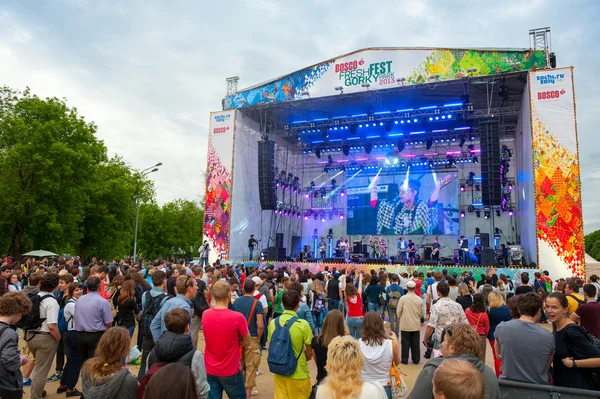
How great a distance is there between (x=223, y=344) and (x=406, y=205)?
848 inches

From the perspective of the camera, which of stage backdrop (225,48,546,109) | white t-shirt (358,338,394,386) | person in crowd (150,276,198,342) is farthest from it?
stage backdrop (225,48,546,109)

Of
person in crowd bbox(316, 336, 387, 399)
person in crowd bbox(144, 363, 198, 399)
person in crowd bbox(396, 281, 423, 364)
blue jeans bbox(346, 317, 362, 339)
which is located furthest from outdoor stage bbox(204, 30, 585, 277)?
person in crowd bbox(144, 363, 198, 399)

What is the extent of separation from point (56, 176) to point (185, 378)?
22.3 metres

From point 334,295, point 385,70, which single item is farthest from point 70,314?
point 385,70

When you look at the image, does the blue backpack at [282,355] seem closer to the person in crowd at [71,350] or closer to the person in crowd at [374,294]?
the person in crowd at [71,350]

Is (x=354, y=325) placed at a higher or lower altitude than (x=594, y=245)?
lower

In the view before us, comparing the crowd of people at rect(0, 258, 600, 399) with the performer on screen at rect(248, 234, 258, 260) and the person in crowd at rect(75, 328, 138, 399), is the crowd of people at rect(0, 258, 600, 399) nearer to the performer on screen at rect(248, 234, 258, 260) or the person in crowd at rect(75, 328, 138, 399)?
the person in crowd at rect(75, 328, 138, 399)

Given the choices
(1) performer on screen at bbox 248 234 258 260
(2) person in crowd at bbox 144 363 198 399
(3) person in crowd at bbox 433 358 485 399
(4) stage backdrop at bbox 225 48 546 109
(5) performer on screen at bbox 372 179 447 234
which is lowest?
(2) person in crowd at bbox 144 363 198 399

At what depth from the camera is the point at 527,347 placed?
3.24 metres

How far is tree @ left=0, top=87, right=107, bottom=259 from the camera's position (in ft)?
67.1

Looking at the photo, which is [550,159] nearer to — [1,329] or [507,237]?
[507,237]

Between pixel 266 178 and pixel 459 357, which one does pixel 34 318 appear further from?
pixel 266 178

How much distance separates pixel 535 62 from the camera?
16.6 meters

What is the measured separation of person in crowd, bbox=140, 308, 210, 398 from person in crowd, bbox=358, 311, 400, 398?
4.19 ft
